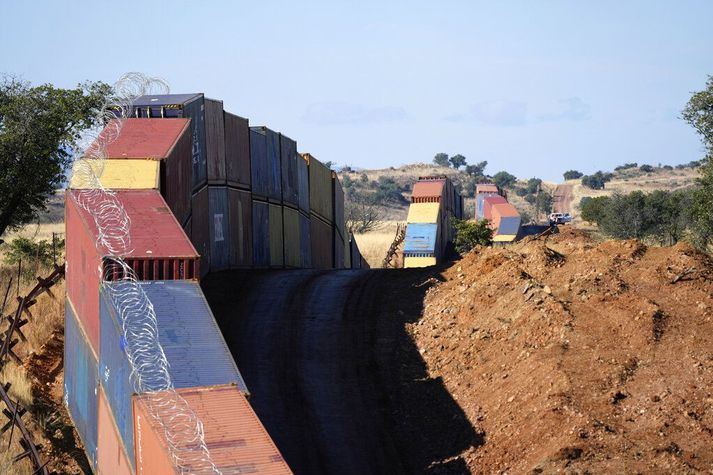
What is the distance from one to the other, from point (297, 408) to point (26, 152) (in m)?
18.2

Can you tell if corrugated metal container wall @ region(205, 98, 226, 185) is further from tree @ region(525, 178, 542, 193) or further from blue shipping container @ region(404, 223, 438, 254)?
tree @ region(525, 178, 542, 193)

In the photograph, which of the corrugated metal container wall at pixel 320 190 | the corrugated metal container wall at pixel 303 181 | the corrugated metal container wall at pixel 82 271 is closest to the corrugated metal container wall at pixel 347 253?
the corrugated metal container wall at pixel 320 190

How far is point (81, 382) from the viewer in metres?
23.5

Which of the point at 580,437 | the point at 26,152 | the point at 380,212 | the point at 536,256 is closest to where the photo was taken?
the point at 580,437

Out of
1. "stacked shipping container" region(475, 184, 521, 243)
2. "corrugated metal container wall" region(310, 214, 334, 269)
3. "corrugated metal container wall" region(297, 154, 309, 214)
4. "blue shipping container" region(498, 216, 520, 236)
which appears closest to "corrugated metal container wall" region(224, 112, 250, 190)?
"corrugated metal container wall" region(297, 154, 309, 214)

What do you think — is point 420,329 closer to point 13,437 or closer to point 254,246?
point 13,437

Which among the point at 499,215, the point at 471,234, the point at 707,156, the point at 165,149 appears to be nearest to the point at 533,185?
the point at 499,215

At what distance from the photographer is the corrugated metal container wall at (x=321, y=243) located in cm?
5115

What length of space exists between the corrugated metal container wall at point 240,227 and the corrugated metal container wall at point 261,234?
0.52 m

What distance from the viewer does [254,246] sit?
40719 mm

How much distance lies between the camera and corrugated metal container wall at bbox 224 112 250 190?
38.4m

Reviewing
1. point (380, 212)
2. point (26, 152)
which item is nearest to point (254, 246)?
point (26, 152)

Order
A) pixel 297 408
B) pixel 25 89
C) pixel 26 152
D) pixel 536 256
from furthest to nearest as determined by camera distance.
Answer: pixel 25 89, pixel 26 152, pixel 536 256, pixel 297 408

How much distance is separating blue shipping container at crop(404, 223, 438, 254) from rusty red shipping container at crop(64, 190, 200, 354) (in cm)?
3495
